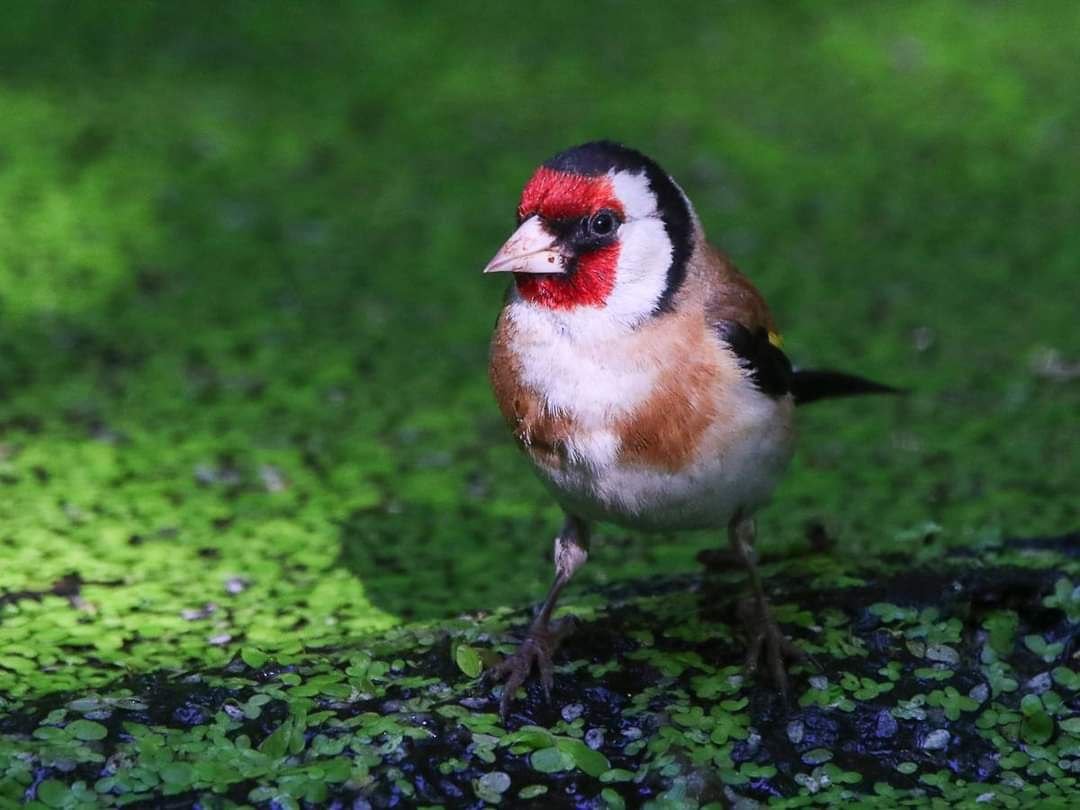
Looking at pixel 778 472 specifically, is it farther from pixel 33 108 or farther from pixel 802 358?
pixel 33 108

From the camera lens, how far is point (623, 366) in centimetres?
326

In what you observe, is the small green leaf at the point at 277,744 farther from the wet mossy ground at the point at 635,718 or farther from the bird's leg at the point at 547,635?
the bird's leg at the point at 547,635

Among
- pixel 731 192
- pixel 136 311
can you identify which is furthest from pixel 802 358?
pixel 136 311

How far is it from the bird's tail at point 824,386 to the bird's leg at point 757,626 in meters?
0.45

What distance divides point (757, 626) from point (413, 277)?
117 inches

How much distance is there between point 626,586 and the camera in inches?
168

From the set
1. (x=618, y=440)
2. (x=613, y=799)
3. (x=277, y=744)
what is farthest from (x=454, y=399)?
(x=613, y=799)

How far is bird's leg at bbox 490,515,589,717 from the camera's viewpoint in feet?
11.1

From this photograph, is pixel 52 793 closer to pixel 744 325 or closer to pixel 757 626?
pixel 757 626

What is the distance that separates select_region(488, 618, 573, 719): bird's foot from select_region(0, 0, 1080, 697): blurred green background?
1.98ft

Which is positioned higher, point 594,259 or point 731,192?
point 731,192

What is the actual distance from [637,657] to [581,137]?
3.85 m

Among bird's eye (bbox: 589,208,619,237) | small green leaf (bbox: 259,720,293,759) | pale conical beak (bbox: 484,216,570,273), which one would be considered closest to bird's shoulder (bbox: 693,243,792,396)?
bird's eye (bbox: 589,208,619,237)

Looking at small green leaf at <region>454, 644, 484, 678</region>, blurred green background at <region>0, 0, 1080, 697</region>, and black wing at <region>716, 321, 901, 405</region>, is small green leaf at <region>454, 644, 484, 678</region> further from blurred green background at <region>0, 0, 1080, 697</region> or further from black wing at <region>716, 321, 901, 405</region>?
black wing at <region>716, 321, 901, 405</region>
